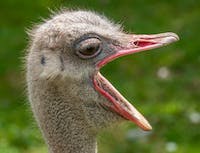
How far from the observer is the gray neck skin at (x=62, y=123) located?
21.5 ft

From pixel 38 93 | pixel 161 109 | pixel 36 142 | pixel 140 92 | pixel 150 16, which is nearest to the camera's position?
pixel 38 93

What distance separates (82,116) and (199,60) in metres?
7.59

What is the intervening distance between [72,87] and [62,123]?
28cm

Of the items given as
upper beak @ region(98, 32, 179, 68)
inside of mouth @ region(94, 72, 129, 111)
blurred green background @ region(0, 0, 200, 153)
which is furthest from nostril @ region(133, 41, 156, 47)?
blurred green background @ region(0, 0, 200, 153)

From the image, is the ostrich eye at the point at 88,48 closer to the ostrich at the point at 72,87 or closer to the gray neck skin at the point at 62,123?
the ostrich at the point at 72,87

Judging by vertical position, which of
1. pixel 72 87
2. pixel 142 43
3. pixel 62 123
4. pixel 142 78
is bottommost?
pixel 62 123

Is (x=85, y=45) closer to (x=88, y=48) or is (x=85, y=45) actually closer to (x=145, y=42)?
(x=88, y=48)

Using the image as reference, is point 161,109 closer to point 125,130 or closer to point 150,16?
point 125,130

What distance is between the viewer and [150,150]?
37.4ft

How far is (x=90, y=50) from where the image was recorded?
6590 millimetres

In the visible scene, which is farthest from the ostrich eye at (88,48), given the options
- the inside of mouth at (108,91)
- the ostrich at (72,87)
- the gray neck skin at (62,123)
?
the gray neck skin at (62,123)

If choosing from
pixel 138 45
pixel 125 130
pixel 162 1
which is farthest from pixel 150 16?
pixel 138 45

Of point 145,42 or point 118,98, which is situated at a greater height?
point 145,42

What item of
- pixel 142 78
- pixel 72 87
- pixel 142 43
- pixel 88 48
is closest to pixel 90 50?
pixel 88 48
